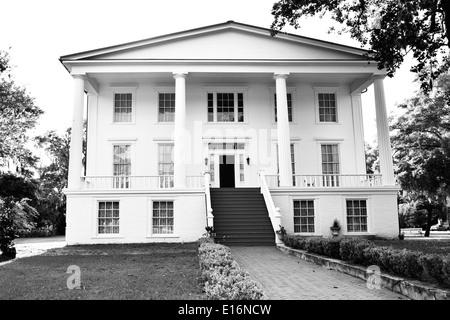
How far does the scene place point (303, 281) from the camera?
991 centimetres

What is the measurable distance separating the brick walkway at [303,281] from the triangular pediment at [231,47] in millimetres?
12728

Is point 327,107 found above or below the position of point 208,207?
above

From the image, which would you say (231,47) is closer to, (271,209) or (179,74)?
(179,74)

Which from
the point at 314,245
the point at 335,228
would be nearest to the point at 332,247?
the point at 314,245

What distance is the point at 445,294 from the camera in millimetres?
6773

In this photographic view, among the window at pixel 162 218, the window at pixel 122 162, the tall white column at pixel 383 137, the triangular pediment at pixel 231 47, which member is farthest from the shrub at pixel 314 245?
the window at pixel 122 162

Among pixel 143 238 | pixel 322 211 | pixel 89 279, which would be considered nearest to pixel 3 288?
pixel 89 279

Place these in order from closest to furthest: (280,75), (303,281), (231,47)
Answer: (303,281)
(280,75)
(231,47)

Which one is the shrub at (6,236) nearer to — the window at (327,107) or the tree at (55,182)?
the window at (327,107)

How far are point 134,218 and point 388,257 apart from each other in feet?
48.0

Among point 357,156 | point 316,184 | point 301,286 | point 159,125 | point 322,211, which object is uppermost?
point 159,125

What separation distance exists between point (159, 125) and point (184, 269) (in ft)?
47.7

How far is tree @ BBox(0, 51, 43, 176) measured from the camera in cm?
3009

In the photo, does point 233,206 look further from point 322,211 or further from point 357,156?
point 357,156
